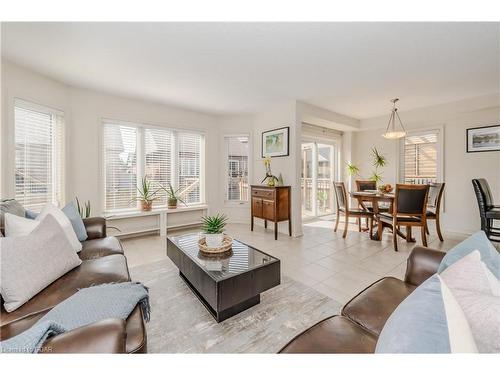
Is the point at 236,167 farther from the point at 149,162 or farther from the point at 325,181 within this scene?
the point at 325,181

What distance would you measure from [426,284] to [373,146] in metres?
5.29

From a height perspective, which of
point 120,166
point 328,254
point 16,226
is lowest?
point 328,254

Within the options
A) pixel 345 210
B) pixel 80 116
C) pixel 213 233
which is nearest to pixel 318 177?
pixel 345 210

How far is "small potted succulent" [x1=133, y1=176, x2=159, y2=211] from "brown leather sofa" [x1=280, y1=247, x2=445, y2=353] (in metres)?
3.52

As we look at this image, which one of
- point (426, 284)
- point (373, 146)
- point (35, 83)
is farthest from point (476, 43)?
point (35, 83)

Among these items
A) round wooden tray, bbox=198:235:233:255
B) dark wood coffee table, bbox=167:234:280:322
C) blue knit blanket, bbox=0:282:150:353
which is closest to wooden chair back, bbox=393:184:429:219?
dark wood coffee table, bbox=167:234:280:322

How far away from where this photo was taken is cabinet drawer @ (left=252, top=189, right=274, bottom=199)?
3.81m

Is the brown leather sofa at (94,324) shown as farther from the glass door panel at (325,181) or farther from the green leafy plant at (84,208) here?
the glass door panel at (325,181)

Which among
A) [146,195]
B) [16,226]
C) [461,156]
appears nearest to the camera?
[16,226]

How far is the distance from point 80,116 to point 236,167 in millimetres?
2811

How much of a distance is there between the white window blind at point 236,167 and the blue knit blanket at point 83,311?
3659 millimetres

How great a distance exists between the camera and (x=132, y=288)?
1.23 meters

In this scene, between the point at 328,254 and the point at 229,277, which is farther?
the point at 328,254

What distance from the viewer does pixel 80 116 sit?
3303 millimetres
